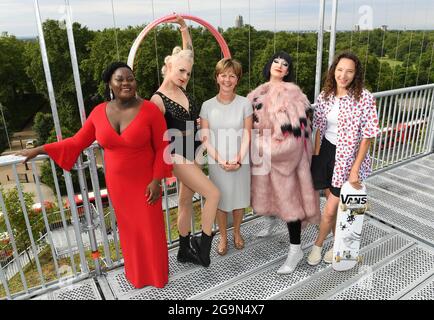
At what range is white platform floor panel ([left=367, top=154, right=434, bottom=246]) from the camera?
3.06 metres

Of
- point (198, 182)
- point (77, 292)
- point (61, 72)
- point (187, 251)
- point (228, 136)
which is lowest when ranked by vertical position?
point (77, 292)

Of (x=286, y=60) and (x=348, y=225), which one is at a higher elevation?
(x=286, y=60)

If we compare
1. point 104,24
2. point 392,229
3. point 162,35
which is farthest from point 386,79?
point 104,24

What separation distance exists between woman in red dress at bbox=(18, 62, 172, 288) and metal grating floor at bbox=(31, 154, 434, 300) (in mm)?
216

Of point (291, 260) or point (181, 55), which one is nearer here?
point (181, 55)

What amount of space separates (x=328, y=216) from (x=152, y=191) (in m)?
1.26

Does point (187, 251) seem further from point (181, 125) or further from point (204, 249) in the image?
point (181, 125)

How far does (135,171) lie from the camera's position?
2.06 metres

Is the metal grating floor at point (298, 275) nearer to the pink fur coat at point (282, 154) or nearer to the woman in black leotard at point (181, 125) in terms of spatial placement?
the pink fur coat at point (282, 154)

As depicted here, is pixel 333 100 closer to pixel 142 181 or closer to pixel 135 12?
pixel 142 181

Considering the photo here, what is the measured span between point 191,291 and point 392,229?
5.96ft

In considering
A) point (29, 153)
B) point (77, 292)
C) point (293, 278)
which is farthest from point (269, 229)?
point (29, 153)

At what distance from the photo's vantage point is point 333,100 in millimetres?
2273

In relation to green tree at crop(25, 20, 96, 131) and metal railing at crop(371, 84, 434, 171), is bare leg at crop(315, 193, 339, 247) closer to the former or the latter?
metal railing at crop(371, 84, 434, 171)
